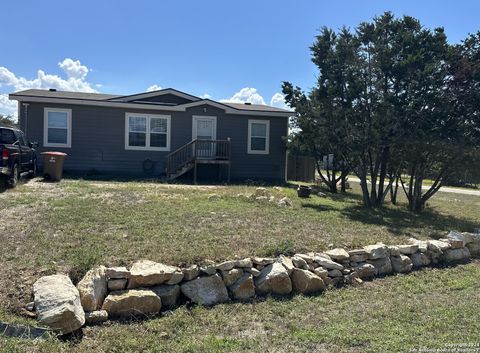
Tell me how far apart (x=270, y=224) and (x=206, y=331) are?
3.36 meters

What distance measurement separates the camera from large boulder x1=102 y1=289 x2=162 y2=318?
13.1ft

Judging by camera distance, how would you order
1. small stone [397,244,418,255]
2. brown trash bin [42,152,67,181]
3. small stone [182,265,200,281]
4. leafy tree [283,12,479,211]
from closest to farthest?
small stone [182,265,200,281]
small stone [397,244,418,255]
leafy tree [283,12,479,211]
brown trash bin [42,152,67,181]

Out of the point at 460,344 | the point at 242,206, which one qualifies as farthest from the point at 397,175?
the point at 460,344

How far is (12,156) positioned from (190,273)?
7.90 meters

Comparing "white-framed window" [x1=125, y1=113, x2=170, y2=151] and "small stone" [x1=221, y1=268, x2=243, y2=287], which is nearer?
"small stone" [x1=221, y1=268, x2=243, y2=287]

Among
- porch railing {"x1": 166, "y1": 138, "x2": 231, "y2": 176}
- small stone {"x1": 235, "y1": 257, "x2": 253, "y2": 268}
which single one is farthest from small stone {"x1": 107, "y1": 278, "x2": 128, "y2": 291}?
porch railing {"x1": 166, "y1": 138, "x2": 231, "y2": 176}

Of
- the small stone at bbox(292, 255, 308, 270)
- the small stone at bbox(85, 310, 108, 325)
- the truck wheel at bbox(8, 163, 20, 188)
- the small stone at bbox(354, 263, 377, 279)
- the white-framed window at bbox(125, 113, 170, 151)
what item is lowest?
the small stone at bbox(85, 310, 108, 325)

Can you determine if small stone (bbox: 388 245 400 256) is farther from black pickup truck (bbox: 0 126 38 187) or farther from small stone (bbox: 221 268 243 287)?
black pickup truck (bbox: 0 126 38 187)

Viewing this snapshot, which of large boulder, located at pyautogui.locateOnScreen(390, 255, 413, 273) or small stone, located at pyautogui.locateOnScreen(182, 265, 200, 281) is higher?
small stone, located at pyautogui.locateOnScreen(182, 265, 200, 281)

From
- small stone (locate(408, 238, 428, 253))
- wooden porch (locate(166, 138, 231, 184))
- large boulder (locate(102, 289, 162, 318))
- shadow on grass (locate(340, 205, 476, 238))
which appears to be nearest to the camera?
large boulder (locate(102, 289, 162, 318))

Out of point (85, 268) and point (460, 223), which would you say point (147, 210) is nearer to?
point (85, 268)

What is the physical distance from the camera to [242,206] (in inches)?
344

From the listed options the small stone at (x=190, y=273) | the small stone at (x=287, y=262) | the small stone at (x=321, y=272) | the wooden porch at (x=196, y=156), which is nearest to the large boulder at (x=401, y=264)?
the small stone at (x=321, y=272)

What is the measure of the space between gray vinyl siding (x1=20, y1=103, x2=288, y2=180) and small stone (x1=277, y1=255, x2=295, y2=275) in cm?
1210
